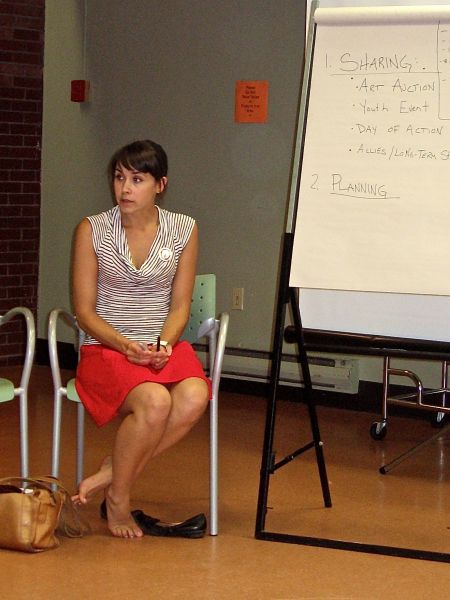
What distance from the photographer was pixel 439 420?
4.96 meters

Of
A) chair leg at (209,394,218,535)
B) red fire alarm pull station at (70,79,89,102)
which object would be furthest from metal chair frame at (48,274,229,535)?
red fire alarm pull station at (70,79,89,102)

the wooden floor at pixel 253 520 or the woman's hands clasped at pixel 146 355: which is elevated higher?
the woman's hands clasped at pixel 146 355

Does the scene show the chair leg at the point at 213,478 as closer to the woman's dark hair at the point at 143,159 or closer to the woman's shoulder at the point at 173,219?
the woman's shoulder at the point at 173,219

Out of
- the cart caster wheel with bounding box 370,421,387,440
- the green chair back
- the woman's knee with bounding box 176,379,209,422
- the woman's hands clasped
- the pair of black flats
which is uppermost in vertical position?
the green chair back

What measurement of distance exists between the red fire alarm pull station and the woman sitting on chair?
278cm

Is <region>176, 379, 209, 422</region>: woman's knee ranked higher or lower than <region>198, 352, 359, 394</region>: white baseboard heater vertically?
higher

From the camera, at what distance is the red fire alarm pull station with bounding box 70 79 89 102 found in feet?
20.1

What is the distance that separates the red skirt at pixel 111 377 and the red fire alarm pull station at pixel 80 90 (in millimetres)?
3027

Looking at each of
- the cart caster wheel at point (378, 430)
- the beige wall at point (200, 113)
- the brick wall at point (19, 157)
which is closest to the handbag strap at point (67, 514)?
the cart caster wheel at point (378, 430)

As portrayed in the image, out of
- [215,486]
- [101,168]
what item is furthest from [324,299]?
[101,168]

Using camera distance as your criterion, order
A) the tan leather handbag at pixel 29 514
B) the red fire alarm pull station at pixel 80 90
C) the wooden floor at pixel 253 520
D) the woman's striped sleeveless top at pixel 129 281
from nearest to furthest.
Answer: the wooden floor at pixel 253 520
the tan leather handbag at pixel 29 514
the woman's striped sleeveless top at pixel 129 281
the red fire alarm pull station at pixel 80 90

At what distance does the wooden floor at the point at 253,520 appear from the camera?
9.51ft

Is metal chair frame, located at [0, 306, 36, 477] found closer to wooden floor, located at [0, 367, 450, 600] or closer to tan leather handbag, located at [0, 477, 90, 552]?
tan leather handbag, located at [0, 477, 90, 552]

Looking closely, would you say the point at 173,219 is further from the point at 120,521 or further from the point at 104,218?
the point at 120,521
